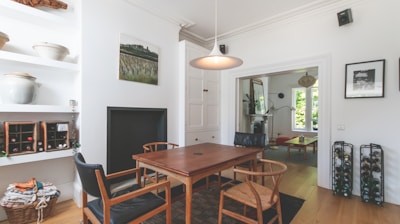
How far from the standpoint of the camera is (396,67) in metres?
2.50

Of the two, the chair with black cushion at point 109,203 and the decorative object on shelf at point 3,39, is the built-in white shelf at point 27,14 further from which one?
the chair with black cushion at point 109,203

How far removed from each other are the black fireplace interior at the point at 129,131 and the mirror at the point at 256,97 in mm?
3161

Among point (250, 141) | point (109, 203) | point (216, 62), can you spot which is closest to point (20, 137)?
point (109, 203)

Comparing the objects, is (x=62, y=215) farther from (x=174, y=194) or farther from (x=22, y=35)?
(x=22, y=35)

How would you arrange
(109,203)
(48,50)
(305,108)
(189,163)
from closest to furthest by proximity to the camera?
1. (109,203)
2. (189,163)
3. (48,50)
4. (305,108)

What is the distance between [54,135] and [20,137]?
1.00 ft

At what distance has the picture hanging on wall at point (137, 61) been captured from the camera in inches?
114

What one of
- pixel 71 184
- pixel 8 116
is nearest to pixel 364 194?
pixel 71 184

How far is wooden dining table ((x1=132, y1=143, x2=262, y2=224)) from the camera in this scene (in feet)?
5.33

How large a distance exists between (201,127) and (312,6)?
2900 millimetres

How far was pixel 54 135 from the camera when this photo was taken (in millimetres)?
2320

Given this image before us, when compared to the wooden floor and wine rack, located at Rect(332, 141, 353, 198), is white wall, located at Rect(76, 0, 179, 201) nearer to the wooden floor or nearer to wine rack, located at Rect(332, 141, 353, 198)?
the wooden floor

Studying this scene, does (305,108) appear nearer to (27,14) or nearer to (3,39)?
(27,14)

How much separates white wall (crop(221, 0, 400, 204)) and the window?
15.1ft
